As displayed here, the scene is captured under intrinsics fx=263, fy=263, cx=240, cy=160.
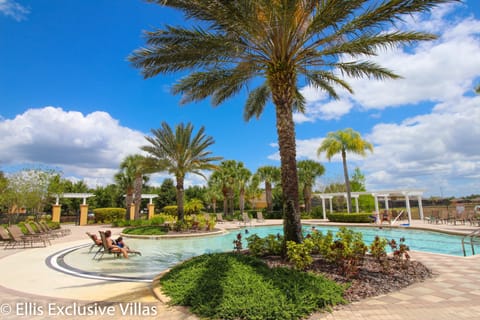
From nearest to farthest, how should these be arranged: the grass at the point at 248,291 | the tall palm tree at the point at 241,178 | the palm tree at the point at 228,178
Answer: the grass at the point at 248,291
the palm tree at the point at 228,178
the tall palm tree at the point at 241,178

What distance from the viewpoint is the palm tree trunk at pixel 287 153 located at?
6719 mm

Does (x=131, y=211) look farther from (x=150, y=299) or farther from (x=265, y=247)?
(x=150, y=299)

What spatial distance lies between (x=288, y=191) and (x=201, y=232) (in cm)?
1148

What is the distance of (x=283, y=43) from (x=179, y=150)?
1285 cm

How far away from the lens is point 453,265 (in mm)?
6648

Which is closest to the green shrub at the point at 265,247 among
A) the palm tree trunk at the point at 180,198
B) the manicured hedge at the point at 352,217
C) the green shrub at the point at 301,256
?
the green shrub at the point at 301,256

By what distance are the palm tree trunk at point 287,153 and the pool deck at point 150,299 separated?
257cm

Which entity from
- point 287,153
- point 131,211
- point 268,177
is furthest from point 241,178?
point 287,153

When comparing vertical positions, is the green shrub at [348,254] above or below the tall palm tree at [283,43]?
below

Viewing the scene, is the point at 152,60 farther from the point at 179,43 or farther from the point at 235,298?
the point at 235,298

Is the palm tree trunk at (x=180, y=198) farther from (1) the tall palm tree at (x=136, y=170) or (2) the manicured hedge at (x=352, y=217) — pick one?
(2) the manicured hedge at (x=352, y=217)

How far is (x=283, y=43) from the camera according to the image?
6.89m

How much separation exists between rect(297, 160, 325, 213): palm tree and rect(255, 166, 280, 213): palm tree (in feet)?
11.7

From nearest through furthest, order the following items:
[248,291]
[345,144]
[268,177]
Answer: [248,291] → [345,144] → [268,177]
